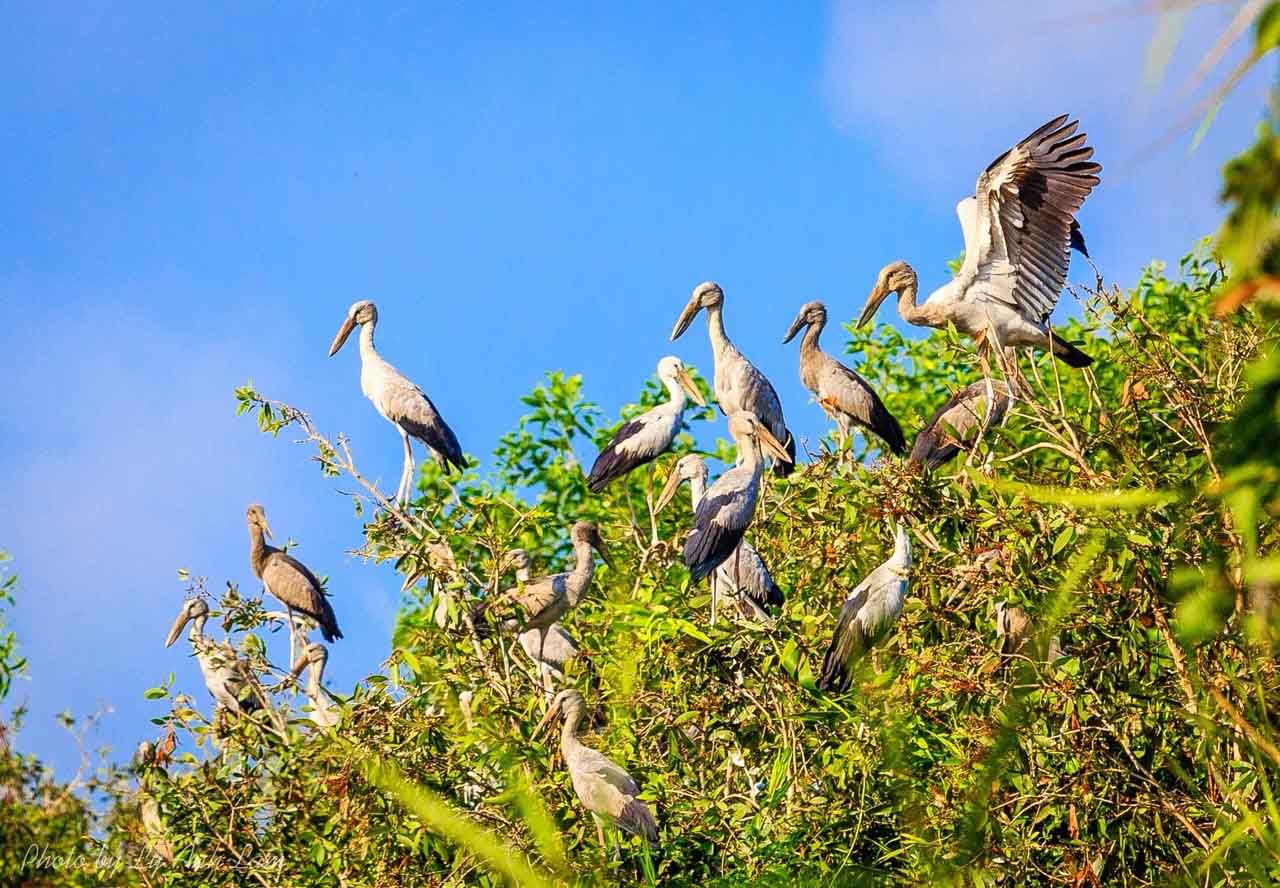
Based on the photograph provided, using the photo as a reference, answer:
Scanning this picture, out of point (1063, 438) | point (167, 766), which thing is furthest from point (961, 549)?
point (167, 766)

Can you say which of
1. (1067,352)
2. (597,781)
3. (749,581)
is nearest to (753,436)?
(749,581)

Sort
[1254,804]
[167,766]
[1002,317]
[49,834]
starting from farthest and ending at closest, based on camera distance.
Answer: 1. [1002,317]
2. [49,834]
3. [167,766]
4. [1254,804]

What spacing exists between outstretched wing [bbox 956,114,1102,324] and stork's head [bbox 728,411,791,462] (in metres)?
1.46

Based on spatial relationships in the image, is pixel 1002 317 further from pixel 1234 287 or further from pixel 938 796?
pixel 1234 287

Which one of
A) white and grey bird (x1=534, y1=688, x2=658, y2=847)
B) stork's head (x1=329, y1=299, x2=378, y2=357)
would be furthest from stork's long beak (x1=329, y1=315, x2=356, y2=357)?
white and grey bird (x1=534, y1=688, x2=658, y2=847)

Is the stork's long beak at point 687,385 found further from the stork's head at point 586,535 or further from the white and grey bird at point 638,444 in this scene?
the stork's head at point 586,535

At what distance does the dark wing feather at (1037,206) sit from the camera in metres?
8.66

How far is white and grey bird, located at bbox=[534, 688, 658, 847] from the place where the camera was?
5.27 m

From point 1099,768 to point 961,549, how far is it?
3.86 feet

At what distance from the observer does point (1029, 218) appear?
8.97 metres

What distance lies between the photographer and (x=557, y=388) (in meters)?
14.5

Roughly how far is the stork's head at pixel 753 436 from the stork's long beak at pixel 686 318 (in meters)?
2.51

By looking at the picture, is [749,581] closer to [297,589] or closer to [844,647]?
[844,647]

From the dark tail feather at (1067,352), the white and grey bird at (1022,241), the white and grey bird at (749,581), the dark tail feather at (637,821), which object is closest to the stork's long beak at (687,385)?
the white and grey bird at (1022,241)
